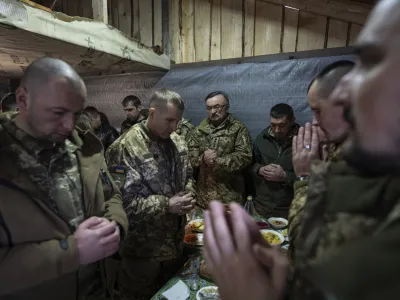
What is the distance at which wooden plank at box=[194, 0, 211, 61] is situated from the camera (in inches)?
174

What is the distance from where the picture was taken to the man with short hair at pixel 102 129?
4457 millimetres

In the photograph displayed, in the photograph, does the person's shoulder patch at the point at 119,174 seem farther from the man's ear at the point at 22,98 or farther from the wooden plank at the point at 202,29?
the wooden plank at the point at 202,29

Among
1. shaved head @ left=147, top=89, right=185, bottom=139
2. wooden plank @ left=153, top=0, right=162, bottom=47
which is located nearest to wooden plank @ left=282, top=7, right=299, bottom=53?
wooden plank @ left=153, top=0, right=162, bottom=47

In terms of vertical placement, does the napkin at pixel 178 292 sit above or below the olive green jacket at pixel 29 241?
below

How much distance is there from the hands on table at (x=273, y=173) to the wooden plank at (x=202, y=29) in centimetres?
256

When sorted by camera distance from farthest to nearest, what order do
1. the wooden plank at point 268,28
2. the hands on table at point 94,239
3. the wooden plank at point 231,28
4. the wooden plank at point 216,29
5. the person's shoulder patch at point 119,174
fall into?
the wooden plank at point 216,29 → the wooden plank at point 231,28 → the wooden plank at point 268,28 → the person's shoulder patch at point 119,174 → the hands on table at point 94,239

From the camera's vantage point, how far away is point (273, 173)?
2965mm

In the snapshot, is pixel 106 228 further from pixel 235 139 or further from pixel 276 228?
pixel 235 139

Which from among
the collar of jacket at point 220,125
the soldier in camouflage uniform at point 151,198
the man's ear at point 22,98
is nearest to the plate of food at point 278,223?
the soldier in camouflage uniform at point 151,198

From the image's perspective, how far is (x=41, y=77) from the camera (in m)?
1.20

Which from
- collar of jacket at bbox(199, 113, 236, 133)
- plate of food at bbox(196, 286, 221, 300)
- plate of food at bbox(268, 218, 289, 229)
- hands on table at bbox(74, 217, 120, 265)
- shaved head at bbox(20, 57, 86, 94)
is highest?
shaved head at bbox(20, 57, 86, 94)

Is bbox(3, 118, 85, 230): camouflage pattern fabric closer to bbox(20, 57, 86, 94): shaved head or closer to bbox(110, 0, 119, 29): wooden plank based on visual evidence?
bbox(20, 57, 86, 94): shaved head

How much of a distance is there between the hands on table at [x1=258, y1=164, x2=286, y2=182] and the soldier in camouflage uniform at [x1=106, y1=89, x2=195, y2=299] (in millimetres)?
1290

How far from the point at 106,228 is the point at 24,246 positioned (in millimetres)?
355
